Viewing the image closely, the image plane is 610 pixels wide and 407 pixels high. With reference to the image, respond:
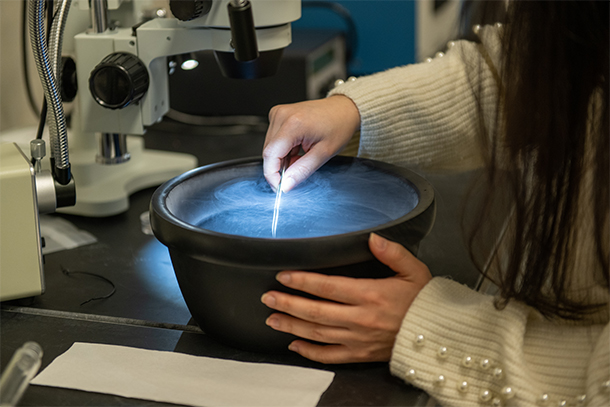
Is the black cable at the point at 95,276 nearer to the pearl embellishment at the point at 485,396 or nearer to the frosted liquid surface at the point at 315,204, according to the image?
the frosted liquid surface at the point at 315,204

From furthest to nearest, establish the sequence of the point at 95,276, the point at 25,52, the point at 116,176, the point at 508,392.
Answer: the point at 25,52, the point at 116,176, the point at 95,276, the point at 508,392

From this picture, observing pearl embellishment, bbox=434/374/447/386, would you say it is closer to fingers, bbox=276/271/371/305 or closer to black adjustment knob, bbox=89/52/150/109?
fingers, bbox=276/271/371/305

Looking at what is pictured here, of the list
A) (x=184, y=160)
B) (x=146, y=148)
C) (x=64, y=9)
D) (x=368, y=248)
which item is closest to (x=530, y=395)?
(x=368, y=248)

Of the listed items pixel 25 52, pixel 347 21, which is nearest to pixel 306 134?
pixel 25 52

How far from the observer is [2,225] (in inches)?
31.7

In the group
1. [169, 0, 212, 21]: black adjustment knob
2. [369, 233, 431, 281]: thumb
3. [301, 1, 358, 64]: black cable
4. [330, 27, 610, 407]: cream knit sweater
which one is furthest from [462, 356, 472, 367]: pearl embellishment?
[301, 1, 358, 64]: black cable

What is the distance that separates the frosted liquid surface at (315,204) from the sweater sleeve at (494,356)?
Result: 122 millimetres

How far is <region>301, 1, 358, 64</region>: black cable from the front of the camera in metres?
2.17

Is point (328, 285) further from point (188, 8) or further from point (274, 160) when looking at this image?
point (188, 8)

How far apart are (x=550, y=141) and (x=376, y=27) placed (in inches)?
66.1

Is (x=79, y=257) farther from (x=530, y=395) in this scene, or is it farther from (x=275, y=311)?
(x=530, y=395)

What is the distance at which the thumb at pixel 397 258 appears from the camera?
669mm

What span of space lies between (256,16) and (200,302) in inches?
17.4

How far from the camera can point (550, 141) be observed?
0.68 m
